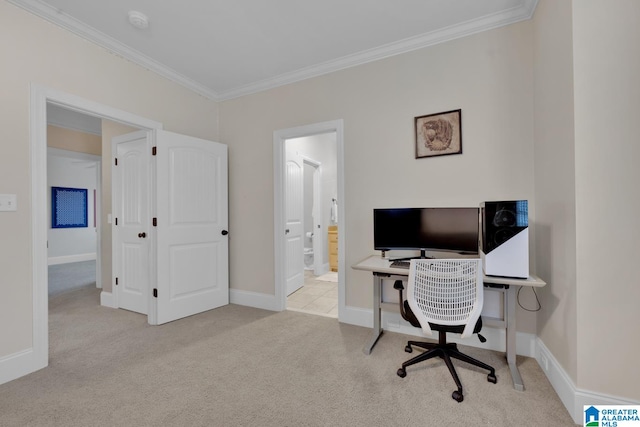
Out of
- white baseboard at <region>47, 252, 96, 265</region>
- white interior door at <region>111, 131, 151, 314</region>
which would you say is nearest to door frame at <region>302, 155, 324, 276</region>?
white interior door at <region>111, 131, 151, 314</region>

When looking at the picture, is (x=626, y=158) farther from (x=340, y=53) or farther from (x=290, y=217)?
(x=290, y=217)

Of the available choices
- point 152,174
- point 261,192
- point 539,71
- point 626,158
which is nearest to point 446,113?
point 539,71

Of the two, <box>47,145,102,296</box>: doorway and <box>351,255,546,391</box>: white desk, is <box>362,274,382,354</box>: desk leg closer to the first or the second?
<box>351,255,546,391</box>: white desk

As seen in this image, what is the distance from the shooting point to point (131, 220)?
331cm

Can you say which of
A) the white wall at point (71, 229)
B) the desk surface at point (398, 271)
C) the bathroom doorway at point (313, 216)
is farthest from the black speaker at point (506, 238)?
the white wall at point (71, 229)

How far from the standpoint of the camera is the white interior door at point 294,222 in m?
3.89

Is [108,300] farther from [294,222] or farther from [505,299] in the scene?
[505,299]

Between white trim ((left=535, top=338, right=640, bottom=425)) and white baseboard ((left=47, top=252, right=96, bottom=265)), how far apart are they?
29.2ft

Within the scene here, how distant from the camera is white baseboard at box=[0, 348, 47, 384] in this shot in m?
1.90

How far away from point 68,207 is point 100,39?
6439mm

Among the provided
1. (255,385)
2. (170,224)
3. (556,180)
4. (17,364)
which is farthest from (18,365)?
(556,180)

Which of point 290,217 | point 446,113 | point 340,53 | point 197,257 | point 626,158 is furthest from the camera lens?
point 290,217

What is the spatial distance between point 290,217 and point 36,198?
8.40ft

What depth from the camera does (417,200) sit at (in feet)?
8.45
